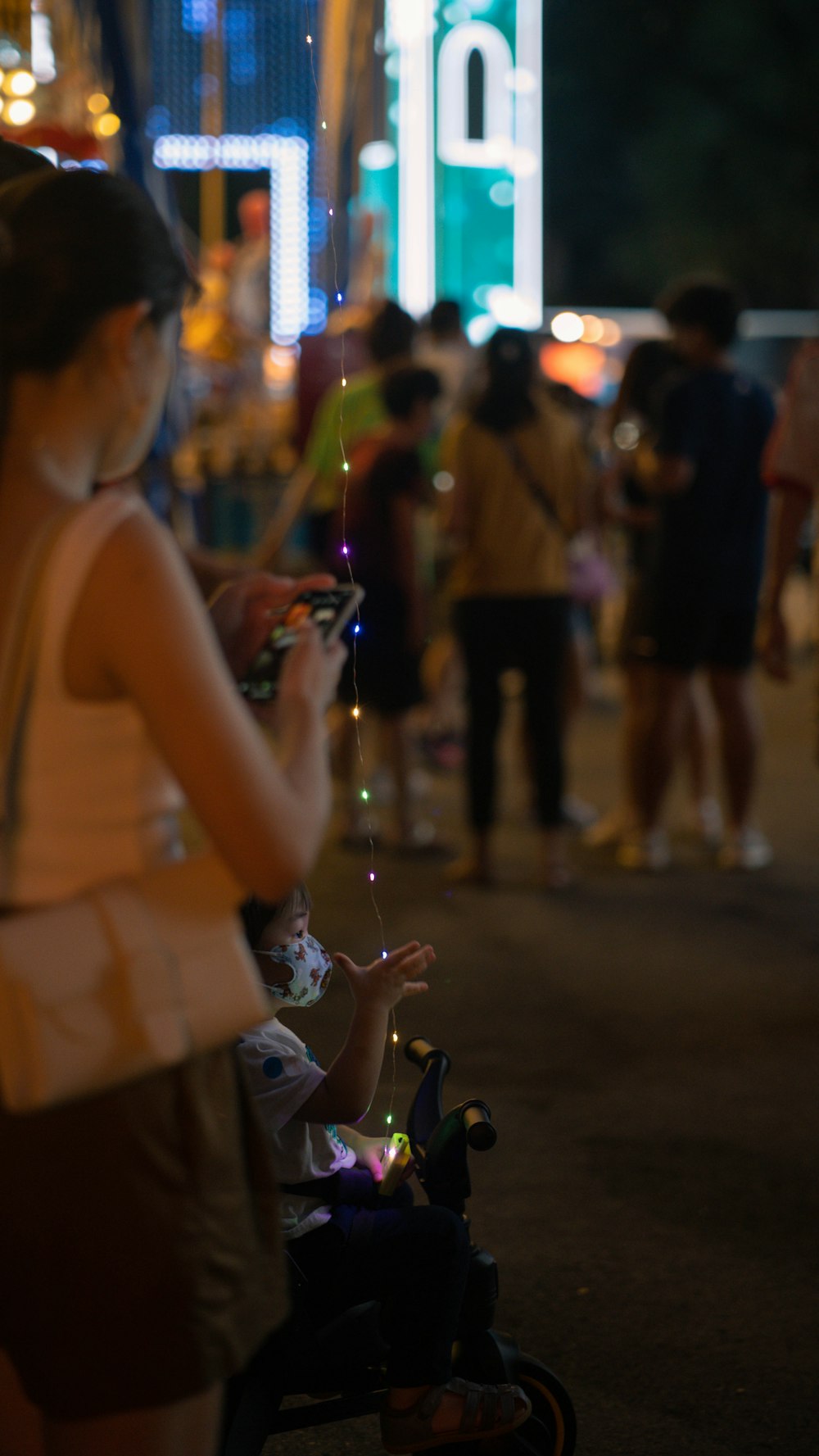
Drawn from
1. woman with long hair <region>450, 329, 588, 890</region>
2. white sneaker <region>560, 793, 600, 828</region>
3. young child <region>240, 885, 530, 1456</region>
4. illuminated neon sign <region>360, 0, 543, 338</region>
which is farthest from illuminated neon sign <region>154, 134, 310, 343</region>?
young child <region>240, 885, 530, 1456</region>

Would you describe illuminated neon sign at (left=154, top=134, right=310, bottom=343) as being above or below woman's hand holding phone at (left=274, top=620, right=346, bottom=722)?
above

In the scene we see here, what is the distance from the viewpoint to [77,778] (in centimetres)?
125

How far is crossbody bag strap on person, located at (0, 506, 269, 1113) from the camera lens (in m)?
1.21

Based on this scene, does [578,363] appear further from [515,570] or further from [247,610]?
[247,610]

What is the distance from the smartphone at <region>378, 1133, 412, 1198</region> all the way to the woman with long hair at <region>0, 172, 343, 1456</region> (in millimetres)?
651

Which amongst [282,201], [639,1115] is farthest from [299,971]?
[282,201]

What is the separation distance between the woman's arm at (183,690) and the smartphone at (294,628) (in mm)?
236

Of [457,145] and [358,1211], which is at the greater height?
[457,145]

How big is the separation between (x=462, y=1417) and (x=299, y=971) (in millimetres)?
600

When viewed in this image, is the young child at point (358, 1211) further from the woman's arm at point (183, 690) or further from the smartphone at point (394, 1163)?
the woman's arm at point (183, 690)

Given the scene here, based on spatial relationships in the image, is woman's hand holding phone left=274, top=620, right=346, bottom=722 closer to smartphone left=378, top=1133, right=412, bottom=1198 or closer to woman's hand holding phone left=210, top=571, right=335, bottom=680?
woman's hand holding phone left=210, top=571, right=335, bottom=680

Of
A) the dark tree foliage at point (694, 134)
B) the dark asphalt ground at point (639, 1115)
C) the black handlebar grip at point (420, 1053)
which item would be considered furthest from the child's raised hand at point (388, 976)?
the dark tree foliage at point (694, 134)

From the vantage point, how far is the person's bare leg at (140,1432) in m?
1.31

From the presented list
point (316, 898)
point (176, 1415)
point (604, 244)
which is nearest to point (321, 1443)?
point (176, 1415)
